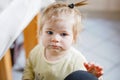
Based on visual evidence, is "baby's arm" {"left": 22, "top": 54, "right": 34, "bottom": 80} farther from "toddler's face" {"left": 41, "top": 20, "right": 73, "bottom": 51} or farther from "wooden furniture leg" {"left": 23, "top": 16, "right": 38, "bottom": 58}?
"wooden furniture leg" {"left": 23, "top": 16, "right": 38, "bottom": 58}

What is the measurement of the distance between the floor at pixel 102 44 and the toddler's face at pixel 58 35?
2.11ft

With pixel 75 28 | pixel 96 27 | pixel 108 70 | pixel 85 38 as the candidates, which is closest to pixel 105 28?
pixel 96 27

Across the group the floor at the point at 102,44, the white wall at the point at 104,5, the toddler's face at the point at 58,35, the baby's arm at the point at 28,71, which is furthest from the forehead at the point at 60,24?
the white wall at the point at 104,5

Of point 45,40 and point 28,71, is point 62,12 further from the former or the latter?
point 28,71

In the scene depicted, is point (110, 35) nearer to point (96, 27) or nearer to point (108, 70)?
point (96, 27)

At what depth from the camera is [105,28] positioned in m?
1.98

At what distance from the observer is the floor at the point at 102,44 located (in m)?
1.60

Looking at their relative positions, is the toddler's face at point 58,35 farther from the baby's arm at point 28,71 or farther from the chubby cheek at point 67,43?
the baby's arm at point 28,71

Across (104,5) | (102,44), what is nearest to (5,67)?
(102,44)

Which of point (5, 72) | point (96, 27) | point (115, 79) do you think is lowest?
point (115, 79)

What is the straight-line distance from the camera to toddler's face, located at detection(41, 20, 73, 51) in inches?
35.8

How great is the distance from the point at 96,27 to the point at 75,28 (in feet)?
3.51

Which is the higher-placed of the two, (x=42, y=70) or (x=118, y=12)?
(x=118, y=12)

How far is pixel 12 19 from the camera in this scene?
0.83m
